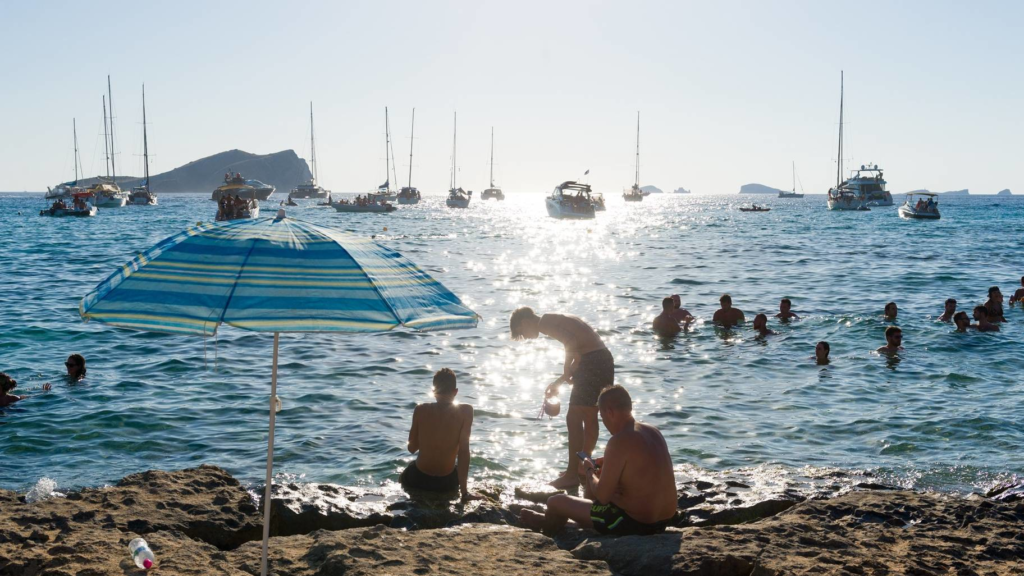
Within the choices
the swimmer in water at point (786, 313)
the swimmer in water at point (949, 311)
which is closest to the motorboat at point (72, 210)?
the swimmer in water at point (786, 313)

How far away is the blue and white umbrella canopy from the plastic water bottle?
6.15ft

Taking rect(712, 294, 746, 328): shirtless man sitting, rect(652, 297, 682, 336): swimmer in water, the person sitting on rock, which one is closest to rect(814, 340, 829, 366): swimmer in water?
rect(712, 294, 746, 328): shirtless man sitting

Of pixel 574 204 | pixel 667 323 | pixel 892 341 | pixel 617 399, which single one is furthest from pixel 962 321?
pixel 574 204

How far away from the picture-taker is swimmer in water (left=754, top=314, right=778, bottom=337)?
55.2 ft

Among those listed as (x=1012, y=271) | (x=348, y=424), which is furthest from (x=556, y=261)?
(x=348, y=424)

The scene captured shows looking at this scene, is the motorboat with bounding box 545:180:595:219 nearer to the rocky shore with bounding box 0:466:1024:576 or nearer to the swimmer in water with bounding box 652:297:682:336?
the swimmer in water with bounding box 652:297:682:336

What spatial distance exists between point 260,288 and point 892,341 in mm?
13576

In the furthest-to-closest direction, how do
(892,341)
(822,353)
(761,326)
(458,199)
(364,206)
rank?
(458,199), (364,206), (761,326), (892,341), (822,353)

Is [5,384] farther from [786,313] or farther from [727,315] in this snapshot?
[786,313]

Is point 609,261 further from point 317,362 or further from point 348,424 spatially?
point 348,424

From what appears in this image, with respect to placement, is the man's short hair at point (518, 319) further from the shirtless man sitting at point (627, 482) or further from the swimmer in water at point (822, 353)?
the swimmer in water at point (822, 353)

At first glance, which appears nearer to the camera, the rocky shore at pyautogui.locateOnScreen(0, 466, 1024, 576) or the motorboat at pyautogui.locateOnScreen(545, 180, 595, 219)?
the rocky shore at pyautogui.locateOnScreen(0, 466, 1024, 576)

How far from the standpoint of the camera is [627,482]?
604cm

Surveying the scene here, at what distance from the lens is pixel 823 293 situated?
2372cm
